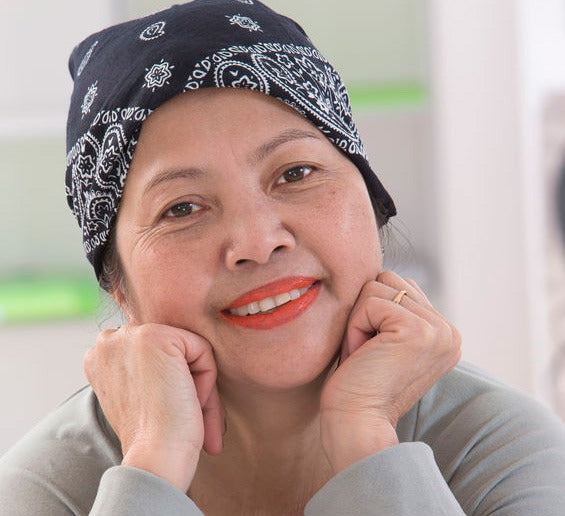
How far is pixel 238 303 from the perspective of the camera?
4.69 ft

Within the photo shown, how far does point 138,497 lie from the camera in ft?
4.37

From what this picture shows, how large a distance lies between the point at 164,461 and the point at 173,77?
1.70 feet

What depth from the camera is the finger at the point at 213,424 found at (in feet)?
4.95

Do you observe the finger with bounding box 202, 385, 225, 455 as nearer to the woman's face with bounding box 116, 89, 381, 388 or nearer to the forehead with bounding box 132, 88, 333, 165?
the woman's face with bounding box 116, 89, 381, 388

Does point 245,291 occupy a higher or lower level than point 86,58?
lower

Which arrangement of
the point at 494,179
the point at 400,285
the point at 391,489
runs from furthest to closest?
1. the point at 494,179
2. the point at 400,285
3. the point at 391,489

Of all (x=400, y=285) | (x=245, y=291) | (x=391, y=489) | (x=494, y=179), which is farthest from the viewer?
(x=494, y=179)

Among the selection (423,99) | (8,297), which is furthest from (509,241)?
(8,297)

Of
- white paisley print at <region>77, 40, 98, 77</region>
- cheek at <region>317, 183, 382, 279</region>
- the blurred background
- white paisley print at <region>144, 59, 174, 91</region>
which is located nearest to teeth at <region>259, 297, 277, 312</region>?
cheek at <region>317, 183, 382, 279</region>

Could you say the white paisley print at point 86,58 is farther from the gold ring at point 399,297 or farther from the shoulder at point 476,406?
the shoulder at point 476,406

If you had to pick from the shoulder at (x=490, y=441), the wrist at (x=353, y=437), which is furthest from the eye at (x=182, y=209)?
the shoulder at (x=490, y=441)

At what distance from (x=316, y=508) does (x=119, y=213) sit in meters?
0.52

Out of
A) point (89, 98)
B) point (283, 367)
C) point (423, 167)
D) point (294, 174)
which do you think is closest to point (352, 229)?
point (294, 174)

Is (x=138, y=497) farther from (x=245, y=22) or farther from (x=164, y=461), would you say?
(x=245, y=22)
